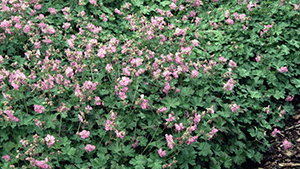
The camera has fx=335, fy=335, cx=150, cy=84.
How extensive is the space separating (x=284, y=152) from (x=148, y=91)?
1791 mm

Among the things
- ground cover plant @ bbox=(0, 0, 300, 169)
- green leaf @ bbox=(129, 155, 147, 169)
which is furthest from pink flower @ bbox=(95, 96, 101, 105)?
green leaf @ bbox=(129, 155, 147, 169)

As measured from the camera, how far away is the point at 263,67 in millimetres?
4535

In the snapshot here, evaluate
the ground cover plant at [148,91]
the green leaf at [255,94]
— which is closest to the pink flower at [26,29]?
the ground cover plant at [148,91]

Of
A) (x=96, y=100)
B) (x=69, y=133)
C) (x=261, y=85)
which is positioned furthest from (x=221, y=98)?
(x=69, y=133)

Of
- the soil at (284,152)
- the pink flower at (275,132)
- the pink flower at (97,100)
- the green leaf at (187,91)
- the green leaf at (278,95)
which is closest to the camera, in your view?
the pink flower at (97,100)

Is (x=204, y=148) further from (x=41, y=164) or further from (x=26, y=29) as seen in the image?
(x=26, y=29)

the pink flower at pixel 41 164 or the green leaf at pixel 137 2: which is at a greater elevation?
the green leaf at pixel 137 2

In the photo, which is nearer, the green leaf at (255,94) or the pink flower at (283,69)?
the green leaf at (255,94)

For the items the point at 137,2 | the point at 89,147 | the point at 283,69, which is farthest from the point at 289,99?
the point at 137,2

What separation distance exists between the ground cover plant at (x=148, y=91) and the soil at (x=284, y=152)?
0.13 meters

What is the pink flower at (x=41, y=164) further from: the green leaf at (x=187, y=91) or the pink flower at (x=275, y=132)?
the pink flower at (x=275, y=132)

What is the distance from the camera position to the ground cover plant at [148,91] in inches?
127

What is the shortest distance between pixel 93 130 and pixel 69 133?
0.85 ft

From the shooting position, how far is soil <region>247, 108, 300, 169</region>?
3.87 m
